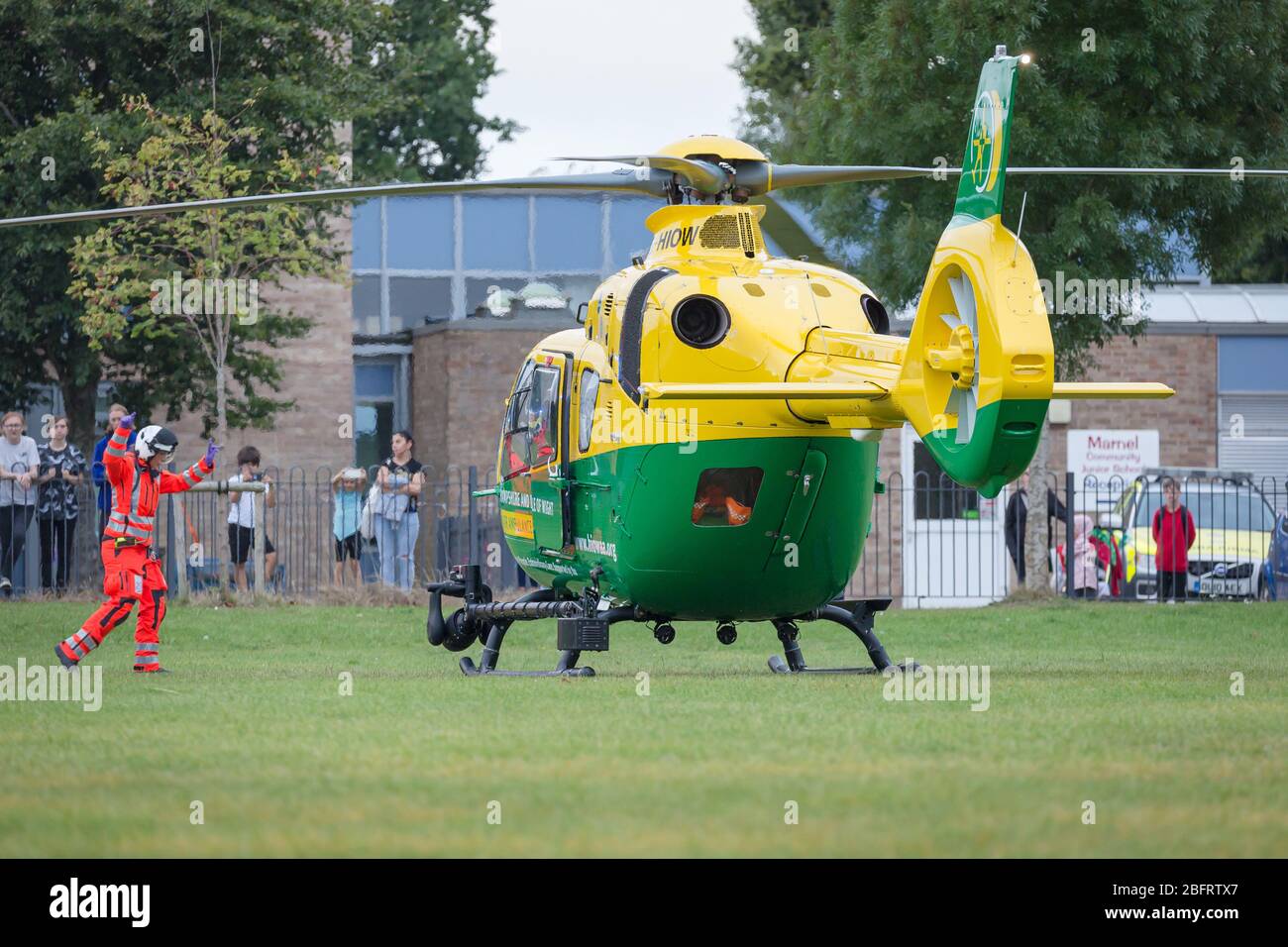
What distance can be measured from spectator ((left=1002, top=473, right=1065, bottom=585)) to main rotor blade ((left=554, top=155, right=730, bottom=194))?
512 inches

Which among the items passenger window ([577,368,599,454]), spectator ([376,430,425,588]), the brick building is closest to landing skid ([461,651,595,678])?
passenger window ([577,368,599,454])

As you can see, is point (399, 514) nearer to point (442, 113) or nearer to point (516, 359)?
point (516, 359)

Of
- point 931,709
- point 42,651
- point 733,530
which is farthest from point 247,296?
point 931,709

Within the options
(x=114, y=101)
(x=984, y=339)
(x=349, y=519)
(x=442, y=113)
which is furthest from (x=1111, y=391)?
(x=442, y=113)

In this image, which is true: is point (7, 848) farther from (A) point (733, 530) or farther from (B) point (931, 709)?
(A) point (733, 530)

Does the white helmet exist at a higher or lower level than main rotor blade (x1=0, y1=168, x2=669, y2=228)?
lower

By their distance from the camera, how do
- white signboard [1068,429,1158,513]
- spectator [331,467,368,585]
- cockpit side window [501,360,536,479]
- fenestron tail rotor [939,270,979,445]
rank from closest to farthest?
fenestron tail rotor [939,270,979,445], cockpit side window [501,360,536,479], spectator [331,467,368,585], white signboard [1068,429,1158,513]

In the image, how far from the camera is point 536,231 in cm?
4066

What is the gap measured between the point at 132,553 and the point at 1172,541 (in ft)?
51.5

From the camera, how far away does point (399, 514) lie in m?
26.9

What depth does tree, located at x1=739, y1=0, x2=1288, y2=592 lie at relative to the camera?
978 inches

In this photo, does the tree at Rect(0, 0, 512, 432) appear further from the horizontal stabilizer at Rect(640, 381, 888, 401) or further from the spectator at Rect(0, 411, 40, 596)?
the horizontal stabilizer at Rect(640, 381, 888, 401)

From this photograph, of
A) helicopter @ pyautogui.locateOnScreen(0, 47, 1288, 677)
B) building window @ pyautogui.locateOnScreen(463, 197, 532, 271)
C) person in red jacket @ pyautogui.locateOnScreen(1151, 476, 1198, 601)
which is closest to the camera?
helicopter @ pyautogui.locateOnScreen(0, 47, 1288, 677)

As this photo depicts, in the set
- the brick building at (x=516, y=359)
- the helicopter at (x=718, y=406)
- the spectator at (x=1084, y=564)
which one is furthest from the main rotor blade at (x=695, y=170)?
the brick building at (x=516, y=359)
